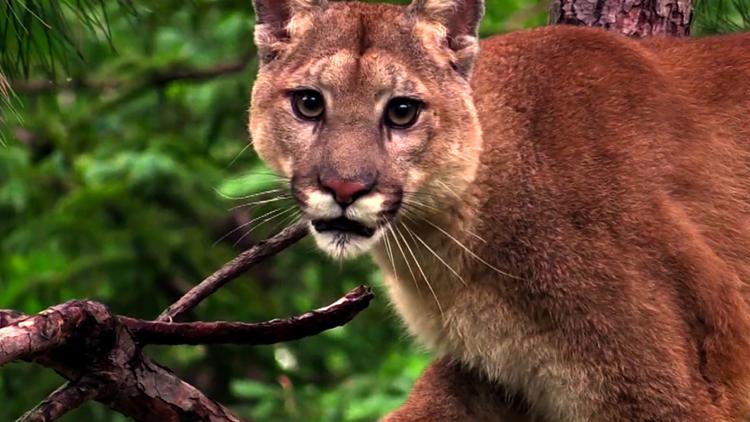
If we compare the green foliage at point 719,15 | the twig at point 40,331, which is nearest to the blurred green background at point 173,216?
the green foliage at point 719,15

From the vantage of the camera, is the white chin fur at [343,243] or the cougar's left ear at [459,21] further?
the cougar's left ear at [459,21]

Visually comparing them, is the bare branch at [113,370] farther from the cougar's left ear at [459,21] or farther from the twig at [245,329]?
the cougar's left ear at [459,21]

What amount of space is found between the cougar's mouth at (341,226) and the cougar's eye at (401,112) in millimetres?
456

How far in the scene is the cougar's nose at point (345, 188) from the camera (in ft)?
16.7

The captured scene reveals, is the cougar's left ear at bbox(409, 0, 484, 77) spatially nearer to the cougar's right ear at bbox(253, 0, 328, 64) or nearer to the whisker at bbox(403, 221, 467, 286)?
the cougar's right ear at bbox(253, 0, 328, 64)

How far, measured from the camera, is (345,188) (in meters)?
5.09

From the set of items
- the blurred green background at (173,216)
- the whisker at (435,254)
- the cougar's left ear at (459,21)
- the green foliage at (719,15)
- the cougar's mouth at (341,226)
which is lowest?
the blurred green background at (173,216)

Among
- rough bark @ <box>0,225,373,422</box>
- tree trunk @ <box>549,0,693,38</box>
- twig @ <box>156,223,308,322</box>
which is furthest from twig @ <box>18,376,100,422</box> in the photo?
tree trunk @ <box>549,0,693,38</box>

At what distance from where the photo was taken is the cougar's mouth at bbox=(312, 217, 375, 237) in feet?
17.0

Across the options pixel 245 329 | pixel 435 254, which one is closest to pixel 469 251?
pixel 435 254

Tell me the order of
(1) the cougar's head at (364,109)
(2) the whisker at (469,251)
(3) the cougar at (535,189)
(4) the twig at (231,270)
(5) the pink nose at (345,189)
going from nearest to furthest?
(4) the twig at (231,270)
(5) the pink nose at (345,189)
(1) the cougar's head at (364,109)
(3) the cougar at (535,189)
(2) the whisker at (469,251)

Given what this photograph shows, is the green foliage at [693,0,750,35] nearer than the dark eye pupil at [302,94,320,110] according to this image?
No

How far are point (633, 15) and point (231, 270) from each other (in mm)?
2705

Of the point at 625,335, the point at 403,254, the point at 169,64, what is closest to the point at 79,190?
the point at 169,64
